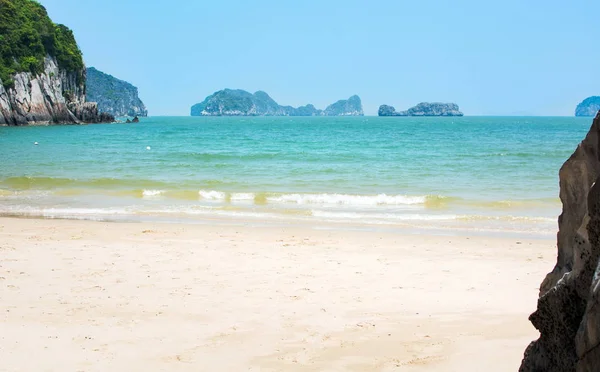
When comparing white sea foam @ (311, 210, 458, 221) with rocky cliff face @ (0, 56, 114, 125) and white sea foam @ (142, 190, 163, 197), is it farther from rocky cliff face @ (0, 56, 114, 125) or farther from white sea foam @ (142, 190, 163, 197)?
rocky cliff face @ (0, 56, 114, 125)

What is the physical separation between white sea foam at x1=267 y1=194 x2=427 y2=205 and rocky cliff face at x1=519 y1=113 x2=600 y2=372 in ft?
47.6

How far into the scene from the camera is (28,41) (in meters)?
91.4

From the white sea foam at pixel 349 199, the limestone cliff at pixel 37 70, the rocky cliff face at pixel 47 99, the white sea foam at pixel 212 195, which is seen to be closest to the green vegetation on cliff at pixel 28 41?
the limestone cliff at pixel 37 70

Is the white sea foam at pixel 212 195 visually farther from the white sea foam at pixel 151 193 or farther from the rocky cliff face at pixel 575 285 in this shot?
the rocky cliff face at pixel 575 285

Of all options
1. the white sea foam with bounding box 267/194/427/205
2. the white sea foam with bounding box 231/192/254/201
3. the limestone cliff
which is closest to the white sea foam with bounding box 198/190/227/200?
the white sea foam with bounding box 231/192/254/201

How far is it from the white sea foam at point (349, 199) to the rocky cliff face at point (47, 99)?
234 ft

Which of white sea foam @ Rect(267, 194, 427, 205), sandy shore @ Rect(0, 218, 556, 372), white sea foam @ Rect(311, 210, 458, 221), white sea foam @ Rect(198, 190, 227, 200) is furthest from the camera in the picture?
white sea foam @ Rect(198, 190, 227, 200)

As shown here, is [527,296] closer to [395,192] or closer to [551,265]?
[551,265]

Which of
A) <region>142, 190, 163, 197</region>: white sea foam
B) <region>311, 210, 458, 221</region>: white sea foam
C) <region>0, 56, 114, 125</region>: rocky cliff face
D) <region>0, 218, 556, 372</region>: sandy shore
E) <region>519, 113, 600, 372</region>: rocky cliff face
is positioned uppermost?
<region>0, 56, 114, 125</region>: rocky cliff face

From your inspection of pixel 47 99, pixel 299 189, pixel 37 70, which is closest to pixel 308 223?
pixel 299 189

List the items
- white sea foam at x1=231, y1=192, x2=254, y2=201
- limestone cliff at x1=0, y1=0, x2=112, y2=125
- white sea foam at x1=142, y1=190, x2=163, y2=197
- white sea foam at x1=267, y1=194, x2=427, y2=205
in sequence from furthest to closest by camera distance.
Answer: limestone cliff at x1=0, y1=0, x2=112, y2=125 < white sea foam at x1=142, y1=190, x2=163, y2=197 < white sea foam at x1=231, y1=192, x2=254, y2=201 < white sea foam at x1=267, y1=194, x2=427, y2=205

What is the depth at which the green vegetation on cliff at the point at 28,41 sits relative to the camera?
284 feet

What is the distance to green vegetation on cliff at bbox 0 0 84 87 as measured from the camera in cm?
8656

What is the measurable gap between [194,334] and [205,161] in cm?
2719
